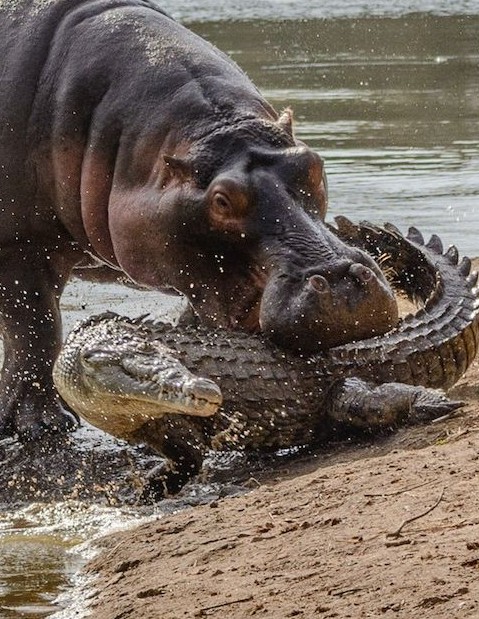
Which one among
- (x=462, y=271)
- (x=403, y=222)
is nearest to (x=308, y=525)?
(x=462, y=271)

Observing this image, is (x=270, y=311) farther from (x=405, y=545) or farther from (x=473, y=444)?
(x=405, y=545)

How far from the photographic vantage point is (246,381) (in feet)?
18.5

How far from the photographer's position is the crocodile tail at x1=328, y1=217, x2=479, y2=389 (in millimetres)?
5988

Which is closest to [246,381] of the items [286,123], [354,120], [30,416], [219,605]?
[286,123]

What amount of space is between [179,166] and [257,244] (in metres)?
0.45

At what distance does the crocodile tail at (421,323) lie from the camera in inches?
236

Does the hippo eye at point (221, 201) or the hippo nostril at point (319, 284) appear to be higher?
the hippo eye at point (221, 201)

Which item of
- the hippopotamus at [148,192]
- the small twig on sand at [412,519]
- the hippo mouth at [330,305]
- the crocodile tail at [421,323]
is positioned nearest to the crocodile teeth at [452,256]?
the crocodile tail at [421,323]

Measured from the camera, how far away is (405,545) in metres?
3.71

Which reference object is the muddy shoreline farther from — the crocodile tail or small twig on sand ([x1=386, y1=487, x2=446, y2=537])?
the crocodile tail

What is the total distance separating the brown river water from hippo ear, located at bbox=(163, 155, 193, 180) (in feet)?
3.97

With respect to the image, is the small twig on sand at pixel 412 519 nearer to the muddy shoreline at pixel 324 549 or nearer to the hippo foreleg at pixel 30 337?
the muddy shoreline at pixel 324 549

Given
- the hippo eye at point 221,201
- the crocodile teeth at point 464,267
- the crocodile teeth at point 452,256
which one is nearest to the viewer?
the hippo eye at point 221,201

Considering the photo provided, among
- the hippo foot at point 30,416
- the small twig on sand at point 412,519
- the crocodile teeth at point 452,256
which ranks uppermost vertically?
the small twig on sand at point 412,519
